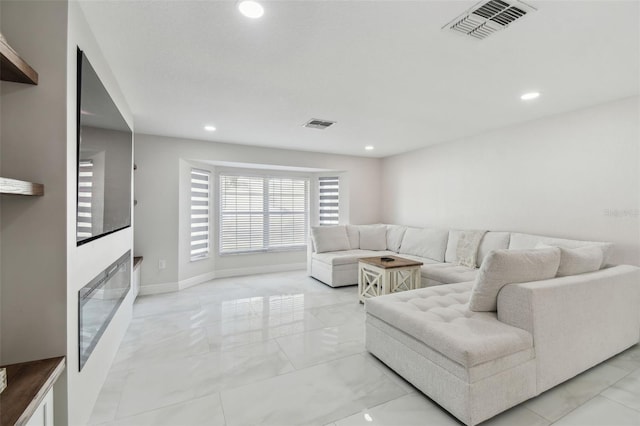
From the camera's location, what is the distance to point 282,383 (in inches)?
79.1

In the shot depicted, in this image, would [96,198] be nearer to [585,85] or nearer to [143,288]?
[143,288]

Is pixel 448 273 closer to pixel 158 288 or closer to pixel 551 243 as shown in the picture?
pixel 551 243

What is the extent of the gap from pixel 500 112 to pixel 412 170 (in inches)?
86.2

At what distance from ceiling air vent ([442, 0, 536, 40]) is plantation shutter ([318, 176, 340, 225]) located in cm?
442

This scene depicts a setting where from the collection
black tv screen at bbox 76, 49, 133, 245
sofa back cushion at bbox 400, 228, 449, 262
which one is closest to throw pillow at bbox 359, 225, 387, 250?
sofa back cushion at bbox 400, 228, 449, 262

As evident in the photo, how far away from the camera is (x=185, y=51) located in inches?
79.2

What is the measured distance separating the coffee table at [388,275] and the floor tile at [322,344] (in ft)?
2.17

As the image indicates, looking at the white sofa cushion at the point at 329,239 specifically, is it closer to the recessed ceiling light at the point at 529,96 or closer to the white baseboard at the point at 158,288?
the white baseboard at the point at 158,288

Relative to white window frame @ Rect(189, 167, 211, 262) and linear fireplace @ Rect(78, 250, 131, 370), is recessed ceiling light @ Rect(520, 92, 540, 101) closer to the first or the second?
linear fireplace @ Rect(78, 250, 131, 370)

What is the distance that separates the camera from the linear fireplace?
1.58 meters

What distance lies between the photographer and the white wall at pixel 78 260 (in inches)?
54.4

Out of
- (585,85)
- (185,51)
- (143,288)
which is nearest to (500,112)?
(585,85)

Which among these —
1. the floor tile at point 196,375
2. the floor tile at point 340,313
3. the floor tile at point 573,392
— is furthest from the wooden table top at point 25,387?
the floor tile at point 573,392

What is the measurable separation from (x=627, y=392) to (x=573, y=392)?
1.22 ft
